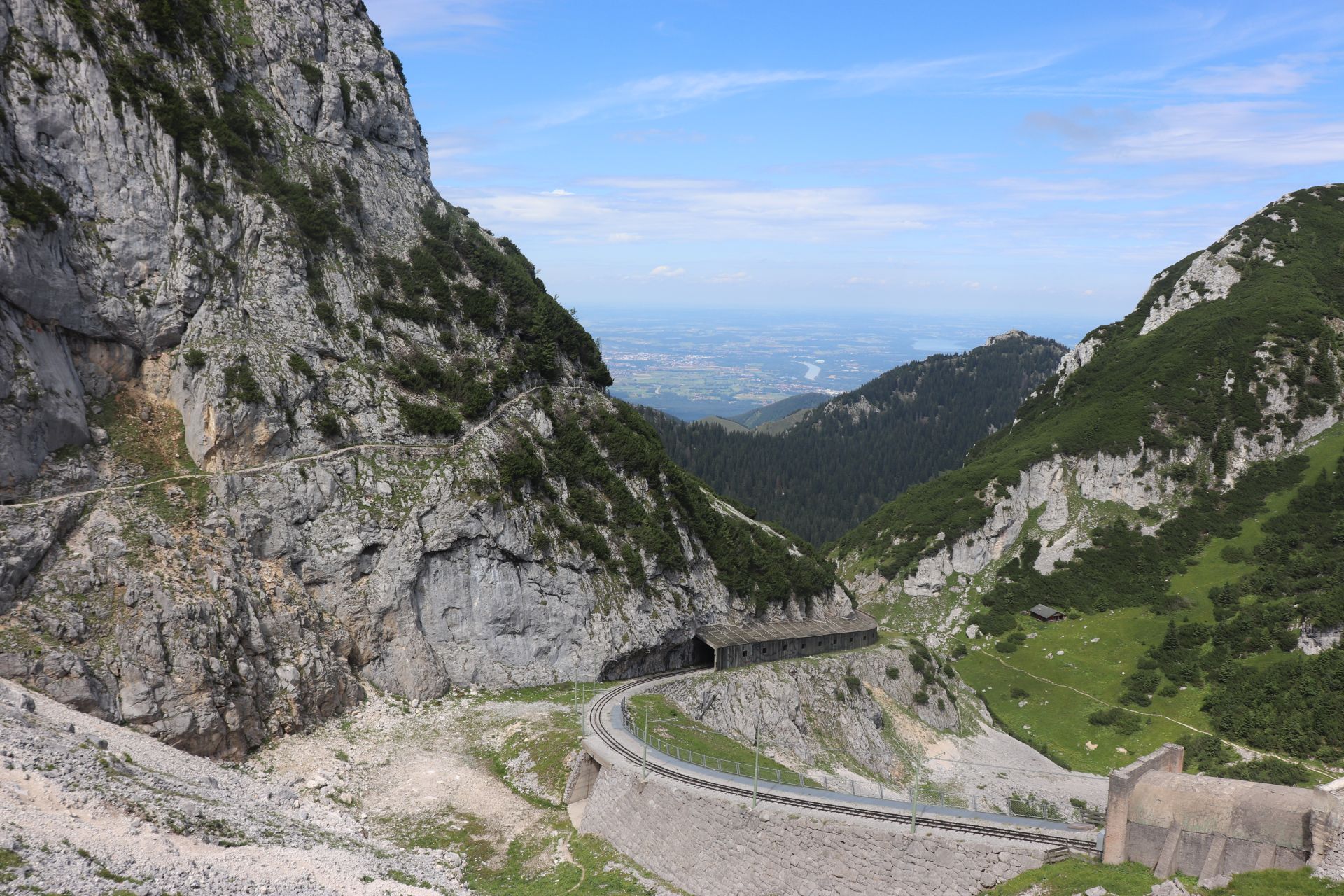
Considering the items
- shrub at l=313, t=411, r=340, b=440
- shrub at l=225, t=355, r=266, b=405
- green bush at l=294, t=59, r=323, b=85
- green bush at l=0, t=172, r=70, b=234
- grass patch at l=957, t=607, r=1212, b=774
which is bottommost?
grass patch at l=957, t=607, r=1212, b=774

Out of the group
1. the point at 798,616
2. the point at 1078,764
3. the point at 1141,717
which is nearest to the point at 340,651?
the point at 798,616

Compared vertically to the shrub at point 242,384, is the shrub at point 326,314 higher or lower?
higher

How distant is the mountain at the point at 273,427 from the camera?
2072 inches

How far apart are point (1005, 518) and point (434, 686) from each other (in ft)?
393

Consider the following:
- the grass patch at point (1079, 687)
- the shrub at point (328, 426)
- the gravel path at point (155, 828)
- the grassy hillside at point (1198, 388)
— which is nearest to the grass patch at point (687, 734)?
the gravel path at point (155, 828)

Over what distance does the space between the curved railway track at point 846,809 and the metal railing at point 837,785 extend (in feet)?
3.46

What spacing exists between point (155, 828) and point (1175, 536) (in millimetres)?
148519

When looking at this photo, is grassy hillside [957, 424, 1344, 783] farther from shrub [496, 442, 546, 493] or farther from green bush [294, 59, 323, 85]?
green bush [294, 59, 323, 85]

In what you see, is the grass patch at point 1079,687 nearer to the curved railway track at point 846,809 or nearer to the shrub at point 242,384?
the curved railway track at point 846,809

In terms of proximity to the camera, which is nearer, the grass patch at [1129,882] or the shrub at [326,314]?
the grass patch at [1129,882]

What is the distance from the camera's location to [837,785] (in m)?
63.2

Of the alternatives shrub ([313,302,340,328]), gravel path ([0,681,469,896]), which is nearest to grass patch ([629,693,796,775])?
gravel path ([0,681,469,896])

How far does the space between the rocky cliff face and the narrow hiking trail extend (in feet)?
307

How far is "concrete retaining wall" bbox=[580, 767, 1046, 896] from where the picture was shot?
37.3 metres
